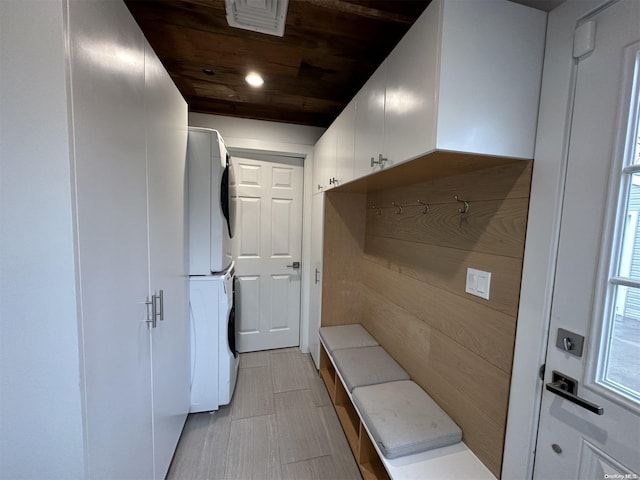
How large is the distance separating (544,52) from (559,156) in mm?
383

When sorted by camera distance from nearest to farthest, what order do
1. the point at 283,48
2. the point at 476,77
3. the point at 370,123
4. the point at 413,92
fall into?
the point at 476,77, the point at 413,92, the point at 370,123, the point at 283,48

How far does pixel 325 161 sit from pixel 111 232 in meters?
1.67

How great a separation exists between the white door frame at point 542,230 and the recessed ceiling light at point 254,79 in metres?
1.56

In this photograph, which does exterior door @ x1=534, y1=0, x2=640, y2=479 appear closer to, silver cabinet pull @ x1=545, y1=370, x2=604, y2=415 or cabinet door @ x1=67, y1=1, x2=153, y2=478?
silver cabinet pull @ x1=545, y1=370, x2=604, y2=415

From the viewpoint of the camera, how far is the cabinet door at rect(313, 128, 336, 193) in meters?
2.01

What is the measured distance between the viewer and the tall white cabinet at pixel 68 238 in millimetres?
618

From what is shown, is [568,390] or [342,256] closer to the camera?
[568,390]

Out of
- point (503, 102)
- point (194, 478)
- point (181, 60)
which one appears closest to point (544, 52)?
point (503, 102)

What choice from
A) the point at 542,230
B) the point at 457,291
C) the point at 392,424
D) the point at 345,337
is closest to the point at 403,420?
the point at 392,424

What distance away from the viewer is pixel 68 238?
25.9 inches

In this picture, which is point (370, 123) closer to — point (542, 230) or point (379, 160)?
point (379, 160)

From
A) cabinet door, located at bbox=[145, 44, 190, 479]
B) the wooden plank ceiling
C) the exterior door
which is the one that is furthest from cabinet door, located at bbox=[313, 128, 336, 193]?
Result: the exterior door

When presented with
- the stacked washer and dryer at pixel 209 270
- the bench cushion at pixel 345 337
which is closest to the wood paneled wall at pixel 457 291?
the bench cushion at pixel 345 337

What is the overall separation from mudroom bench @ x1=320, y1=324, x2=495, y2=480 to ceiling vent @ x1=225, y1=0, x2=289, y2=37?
190 centimetres
